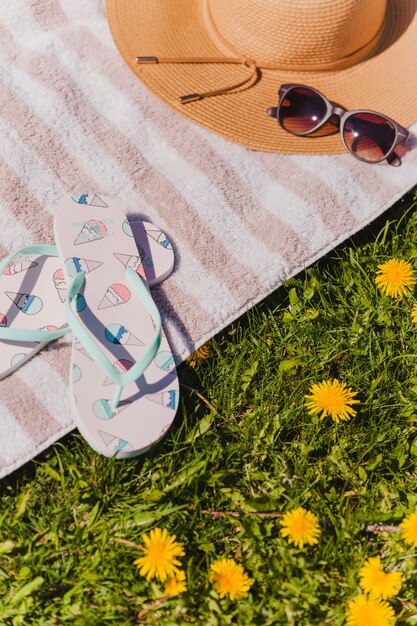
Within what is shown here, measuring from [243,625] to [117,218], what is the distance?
87 centimetres

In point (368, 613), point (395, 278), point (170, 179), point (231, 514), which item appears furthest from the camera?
point (170, 179)

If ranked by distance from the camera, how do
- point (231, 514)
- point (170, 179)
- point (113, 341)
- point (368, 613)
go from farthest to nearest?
point (170, 179) → point (113, 341) → point (231, 514) → point (368, 613)

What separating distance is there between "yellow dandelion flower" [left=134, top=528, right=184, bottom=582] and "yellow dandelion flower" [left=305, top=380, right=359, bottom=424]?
1.27ft

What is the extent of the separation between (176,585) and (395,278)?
2.60ft

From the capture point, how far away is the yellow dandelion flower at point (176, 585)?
127cm

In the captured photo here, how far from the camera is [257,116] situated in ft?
5.80

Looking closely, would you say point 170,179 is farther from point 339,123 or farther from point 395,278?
point 395,278

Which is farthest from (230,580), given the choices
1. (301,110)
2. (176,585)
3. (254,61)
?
(254,61)

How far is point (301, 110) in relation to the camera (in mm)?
1741

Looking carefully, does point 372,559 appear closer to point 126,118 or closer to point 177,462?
point 177,462

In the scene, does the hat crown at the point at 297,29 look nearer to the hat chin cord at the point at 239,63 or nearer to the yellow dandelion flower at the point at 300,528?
the hat chin cord at the point at 239,63

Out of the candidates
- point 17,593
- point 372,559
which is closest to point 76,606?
point 17,593

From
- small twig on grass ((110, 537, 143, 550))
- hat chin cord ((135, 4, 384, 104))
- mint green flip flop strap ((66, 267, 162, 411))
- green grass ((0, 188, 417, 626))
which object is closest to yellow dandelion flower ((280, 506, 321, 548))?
green grass ((0, 188, 417, 626))

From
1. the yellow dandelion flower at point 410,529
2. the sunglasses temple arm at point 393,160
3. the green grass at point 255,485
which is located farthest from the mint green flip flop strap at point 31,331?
the sunglasses temple arm at point 393,160
